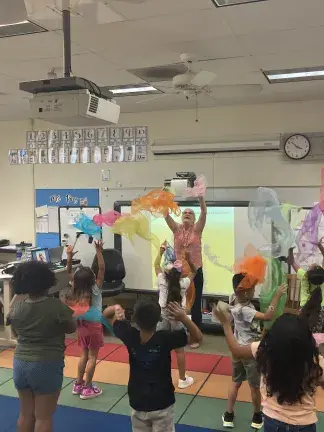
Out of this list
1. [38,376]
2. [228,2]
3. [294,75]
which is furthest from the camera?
[294,75]

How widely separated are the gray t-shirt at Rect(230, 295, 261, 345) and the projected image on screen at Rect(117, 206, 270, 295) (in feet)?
7.60

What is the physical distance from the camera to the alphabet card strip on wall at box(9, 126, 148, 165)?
647cm

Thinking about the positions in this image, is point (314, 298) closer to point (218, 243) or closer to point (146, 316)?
point (146, 316)

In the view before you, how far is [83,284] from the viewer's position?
12.3ft

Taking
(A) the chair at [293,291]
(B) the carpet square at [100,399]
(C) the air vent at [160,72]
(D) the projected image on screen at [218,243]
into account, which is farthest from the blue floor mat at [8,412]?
(C) the air vent at [160,72]

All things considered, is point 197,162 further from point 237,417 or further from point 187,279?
point 237,417

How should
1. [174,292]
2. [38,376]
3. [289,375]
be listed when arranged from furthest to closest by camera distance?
[174,292]
[38,376]
[289,375]

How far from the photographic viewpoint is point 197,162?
20.2 ft

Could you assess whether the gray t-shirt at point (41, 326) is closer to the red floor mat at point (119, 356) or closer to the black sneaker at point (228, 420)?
the black sneaker at point (228, 420)

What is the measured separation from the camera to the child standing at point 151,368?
7.61 feet

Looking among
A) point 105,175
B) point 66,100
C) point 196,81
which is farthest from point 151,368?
point 105,175

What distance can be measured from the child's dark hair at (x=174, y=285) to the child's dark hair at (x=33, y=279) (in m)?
1.35

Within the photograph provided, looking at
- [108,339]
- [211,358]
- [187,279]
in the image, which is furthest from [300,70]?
[108,339]

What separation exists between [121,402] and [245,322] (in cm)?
140
